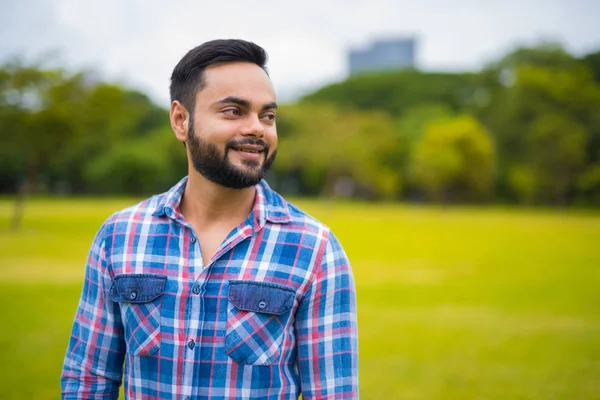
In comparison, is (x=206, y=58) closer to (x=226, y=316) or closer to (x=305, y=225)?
(x=305, y=225)

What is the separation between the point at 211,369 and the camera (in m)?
1.57

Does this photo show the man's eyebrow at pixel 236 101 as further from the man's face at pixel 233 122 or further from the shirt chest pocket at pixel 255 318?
the shirt chest pocket at pixel 255 318

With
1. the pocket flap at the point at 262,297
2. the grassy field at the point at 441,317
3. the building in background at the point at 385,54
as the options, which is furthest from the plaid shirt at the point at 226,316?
the building in background at the point at 385,54

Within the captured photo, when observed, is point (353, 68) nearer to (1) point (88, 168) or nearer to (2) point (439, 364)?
(1) point (88, 168)

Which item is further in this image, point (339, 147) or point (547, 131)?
point (339, 147)

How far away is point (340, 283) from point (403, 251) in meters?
13.6

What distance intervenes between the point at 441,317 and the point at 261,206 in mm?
6943

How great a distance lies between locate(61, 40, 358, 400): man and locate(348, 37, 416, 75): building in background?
7464 inches

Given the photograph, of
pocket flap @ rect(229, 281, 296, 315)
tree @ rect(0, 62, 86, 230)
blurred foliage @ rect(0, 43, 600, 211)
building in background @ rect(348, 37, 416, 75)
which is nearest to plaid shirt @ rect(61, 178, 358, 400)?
pocket flap @ rect(229, 281, 296, 315)

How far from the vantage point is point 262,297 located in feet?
5.16

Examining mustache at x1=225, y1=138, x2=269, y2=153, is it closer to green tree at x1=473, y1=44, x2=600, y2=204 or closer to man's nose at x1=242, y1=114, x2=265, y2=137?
man's nose at x1=242, y1=114, x2=265, y2=137

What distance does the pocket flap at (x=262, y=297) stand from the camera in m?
1.57

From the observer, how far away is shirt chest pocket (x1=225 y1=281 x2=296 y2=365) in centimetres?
155

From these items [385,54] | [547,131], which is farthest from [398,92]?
[385,54]
